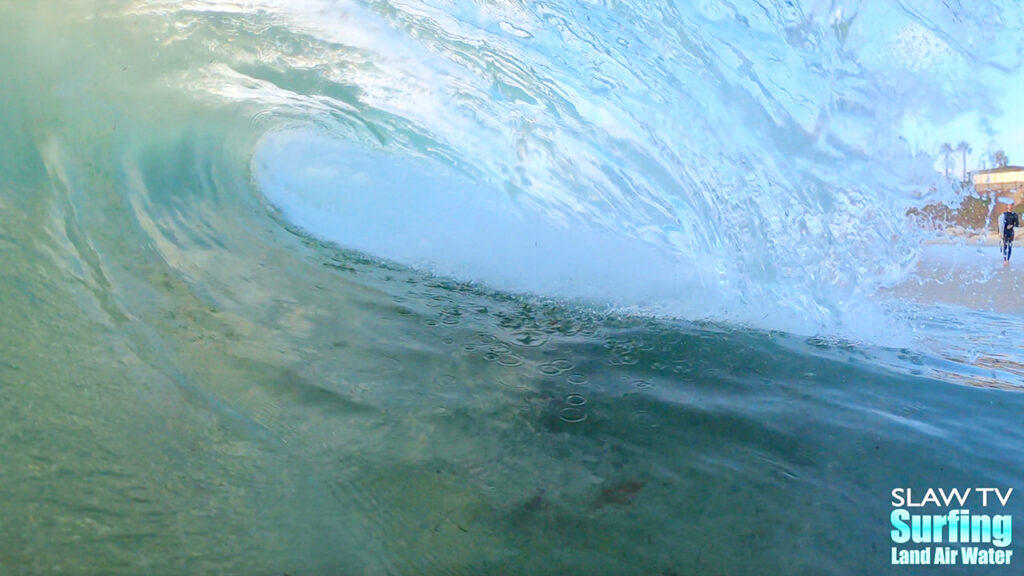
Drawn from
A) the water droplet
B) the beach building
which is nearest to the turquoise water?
the water droplet

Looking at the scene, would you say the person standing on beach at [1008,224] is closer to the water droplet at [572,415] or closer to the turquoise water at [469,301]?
the turquoise water at [469,301]

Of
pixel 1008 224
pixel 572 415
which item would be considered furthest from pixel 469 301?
pixel 1008 224

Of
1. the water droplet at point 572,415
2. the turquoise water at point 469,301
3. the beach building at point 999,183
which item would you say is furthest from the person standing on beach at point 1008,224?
the water droplet at point 572,415

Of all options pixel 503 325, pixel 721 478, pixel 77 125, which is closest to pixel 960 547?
pixel 721 478

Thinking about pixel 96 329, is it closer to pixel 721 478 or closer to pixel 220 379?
pixel 220 379

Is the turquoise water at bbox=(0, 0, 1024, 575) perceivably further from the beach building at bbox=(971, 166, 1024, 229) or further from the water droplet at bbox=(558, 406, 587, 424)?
the beach building at bbox=(971, 166, 1024, 229)

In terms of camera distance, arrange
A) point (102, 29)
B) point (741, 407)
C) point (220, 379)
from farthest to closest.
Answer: point (102, 29)
point (741, 407)
point (220, 379)
